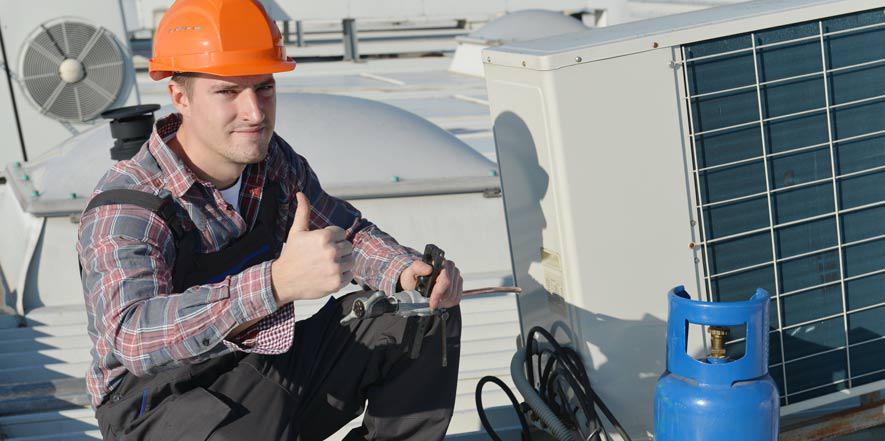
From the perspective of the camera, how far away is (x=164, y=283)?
6.24ft

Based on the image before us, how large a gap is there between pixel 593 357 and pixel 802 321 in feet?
1.71

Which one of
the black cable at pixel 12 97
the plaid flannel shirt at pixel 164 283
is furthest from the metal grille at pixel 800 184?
the black cable at pixel 12 97

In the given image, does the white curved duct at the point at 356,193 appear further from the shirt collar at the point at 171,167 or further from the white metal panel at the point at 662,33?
the shirt collar at the point at 171,167

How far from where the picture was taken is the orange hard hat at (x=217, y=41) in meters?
2.06

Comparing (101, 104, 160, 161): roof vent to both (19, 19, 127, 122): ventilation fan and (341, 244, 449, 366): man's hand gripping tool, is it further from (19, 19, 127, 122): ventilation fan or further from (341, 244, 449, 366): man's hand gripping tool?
(19, 19, 127, 122): ventilation fan

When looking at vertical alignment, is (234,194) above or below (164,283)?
above

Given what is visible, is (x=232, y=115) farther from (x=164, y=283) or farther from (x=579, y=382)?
(x=579, y=382)

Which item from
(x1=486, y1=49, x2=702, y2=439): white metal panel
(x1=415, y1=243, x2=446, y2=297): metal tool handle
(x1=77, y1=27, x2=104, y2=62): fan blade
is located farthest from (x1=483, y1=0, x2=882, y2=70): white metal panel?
(x1=77, y1=27, x2=104, y2=62): fan blade

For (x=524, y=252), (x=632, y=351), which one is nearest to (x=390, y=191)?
(x=524, y=252)

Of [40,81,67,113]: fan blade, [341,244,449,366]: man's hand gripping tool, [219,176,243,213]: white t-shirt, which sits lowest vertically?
[341,244,449,366]: man's hand gripping tool

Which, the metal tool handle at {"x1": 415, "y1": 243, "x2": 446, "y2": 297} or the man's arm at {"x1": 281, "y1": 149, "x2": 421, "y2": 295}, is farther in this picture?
the man's arm at {"x1": 281, "y1": 149, "x2": 421, "y2": 295}

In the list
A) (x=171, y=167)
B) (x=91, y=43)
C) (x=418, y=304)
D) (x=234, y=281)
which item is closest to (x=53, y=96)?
(x=91, y=43)

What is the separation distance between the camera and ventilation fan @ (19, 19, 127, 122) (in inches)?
230

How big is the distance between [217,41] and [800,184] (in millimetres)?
1371
